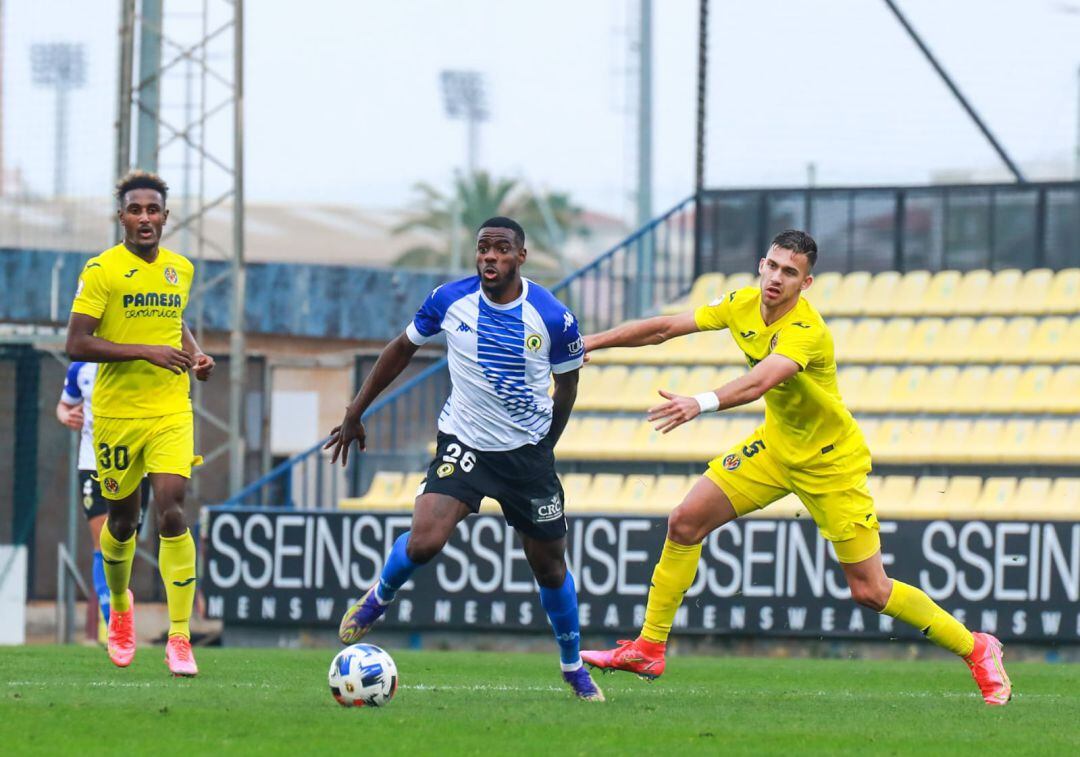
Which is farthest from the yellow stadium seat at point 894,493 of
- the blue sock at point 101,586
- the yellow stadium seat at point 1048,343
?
the blue sock at point 101,586

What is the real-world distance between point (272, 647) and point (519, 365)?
344 inches

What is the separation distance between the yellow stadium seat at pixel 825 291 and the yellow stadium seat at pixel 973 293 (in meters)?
1.32

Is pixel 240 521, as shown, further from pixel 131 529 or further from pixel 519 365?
pixel 519 365

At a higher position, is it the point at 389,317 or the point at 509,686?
the point at 389,317

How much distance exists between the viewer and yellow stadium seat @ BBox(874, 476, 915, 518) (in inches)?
635

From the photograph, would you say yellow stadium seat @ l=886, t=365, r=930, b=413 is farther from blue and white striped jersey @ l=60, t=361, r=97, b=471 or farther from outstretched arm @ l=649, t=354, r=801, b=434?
outstretched arm @ l=649, t=354, r=801, b=434

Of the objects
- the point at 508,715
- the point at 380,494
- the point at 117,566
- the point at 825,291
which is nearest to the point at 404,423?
the point at 380,494

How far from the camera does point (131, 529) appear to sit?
973 cm

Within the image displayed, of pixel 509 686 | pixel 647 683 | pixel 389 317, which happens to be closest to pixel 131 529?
pixel 509 686

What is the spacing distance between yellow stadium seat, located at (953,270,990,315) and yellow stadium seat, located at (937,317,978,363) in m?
0.21

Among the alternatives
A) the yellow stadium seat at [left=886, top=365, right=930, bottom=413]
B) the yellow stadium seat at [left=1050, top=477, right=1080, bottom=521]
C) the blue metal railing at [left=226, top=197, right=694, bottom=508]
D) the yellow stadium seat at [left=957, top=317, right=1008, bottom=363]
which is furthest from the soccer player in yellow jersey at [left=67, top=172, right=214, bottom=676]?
the yellow stadium seat at [left=957, top=317, right=1008, bottom=363]

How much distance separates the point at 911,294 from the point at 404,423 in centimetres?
564

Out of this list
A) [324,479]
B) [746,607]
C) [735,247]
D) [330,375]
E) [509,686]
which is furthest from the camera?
[330,375]

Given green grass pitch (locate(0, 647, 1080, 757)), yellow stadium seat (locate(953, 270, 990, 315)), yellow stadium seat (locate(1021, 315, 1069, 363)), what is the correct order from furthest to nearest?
yellow stadium seat (locate(953, 270, 990, 315)), yellow stadium seat (locate(1021, 315, 1069, 363)), green grass pitch (locate(0, 647, 1080, 757))
